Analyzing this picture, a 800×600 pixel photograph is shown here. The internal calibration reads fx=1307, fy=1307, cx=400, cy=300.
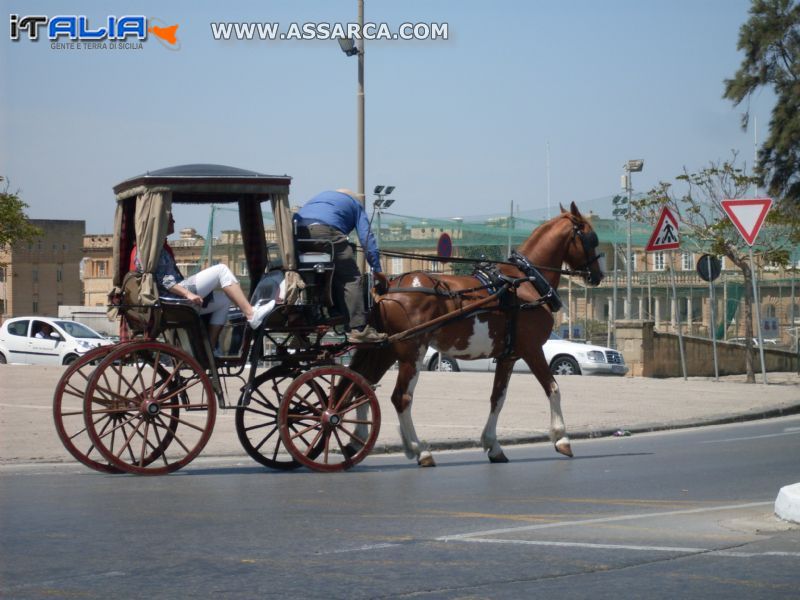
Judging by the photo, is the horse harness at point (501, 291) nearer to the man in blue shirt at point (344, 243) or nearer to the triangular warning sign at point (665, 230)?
the man in blue shirt at point (344, 243)

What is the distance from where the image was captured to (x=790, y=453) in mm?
13305

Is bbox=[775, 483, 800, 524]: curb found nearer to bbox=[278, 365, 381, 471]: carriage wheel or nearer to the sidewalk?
bbox=[278, 365, 381, 471]: carriage wheel

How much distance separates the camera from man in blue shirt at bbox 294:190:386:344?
11852 millimetres

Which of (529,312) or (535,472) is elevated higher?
(529,312)

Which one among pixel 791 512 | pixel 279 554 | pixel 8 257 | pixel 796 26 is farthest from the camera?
pixel 8 257

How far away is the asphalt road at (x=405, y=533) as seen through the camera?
19.8 ft

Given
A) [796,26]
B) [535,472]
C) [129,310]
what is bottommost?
[535,472]

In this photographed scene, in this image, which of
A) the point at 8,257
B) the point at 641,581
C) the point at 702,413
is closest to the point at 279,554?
the point at 641,581

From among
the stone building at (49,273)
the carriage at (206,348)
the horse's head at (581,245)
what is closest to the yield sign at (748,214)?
the horse's head at (581,245)

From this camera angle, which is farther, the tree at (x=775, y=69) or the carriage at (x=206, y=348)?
the tree at (x=775, y=69)

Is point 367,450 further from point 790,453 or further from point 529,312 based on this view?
point 790,453

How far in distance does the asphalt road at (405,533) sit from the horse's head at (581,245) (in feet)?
9.37

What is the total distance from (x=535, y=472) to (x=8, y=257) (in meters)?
91.9

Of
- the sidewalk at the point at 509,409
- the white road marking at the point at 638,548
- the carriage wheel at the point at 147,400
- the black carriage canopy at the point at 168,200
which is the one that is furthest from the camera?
the sidewalk at the point at 509,409
